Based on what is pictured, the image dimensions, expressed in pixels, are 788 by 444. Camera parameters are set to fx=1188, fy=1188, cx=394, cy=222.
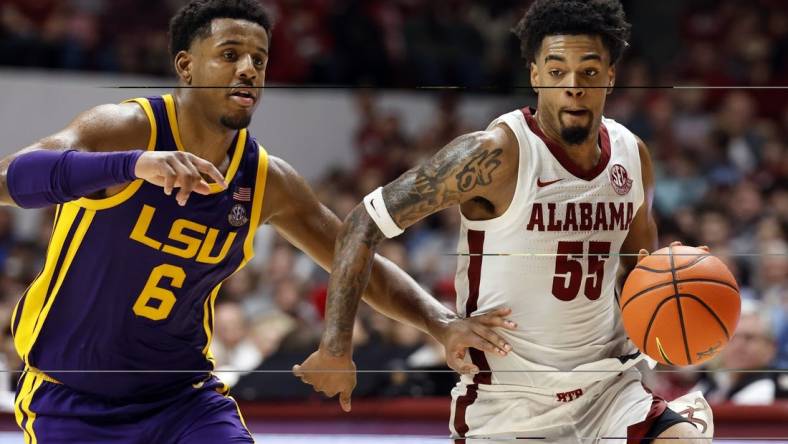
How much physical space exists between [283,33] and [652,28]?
348 centimetres

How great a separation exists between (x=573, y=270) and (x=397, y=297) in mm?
623

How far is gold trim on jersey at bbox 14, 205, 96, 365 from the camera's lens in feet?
11.9

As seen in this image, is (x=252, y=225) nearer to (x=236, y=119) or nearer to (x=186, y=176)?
(x=236, y=119)

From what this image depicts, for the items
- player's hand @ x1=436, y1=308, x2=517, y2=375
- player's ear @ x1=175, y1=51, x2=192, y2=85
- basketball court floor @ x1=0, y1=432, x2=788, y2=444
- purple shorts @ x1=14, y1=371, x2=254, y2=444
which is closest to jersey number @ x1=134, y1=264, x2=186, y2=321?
purple shorts @ x1=14, y1=371, x2=254, y2=444

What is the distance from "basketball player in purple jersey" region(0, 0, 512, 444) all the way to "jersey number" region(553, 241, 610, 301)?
0.19 metres

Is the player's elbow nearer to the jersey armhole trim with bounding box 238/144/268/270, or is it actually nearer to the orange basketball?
the jersey armhole trim with bounding box 238/144/268/270

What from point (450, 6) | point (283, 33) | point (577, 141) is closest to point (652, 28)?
point (450, 6)

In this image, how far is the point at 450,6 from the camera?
10578 millimetres

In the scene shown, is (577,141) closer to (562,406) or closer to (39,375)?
(562,406)

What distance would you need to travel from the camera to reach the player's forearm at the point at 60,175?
306 cm

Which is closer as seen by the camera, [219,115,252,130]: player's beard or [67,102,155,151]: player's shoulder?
[67,102,155,151]: player's shoulder

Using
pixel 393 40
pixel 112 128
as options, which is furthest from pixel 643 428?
pixel 393 40

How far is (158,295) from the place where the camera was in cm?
365

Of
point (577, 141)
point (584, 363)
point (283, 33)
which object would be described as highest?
point (283, 33)
